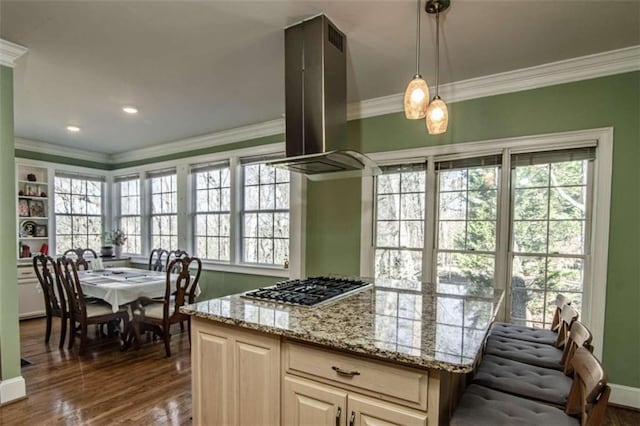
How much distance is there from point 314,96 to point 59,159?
5.50 metres

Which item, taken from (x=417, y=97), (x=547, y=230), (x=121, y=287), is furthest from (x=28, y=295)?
(x=547, y=230)

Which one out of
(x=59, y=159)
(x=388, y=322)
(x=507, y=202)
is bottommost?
(x=388, y=322)

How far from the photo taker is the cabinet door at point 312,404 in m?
1.39

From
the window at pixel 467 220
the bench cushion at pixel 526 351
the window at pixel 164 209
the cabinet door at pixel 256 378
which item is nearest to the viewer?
the cabinet door at pixel 256 378

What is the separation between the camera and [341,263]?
12.5 feet

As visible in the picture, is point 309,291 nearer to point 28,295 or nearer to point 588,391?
point 588,391

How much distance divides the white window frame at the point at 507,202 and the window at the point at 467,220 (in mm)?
68

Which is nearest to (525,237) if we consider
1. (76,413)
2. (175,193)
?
(76,413)

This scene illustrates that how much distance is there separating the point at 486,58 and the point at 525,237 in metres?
1.55

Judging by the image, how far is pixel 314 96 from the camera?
2174mm

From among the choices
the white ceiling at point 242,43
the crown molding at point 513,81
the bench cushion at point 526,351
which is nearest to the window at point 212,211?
the crown molding at point 513,81

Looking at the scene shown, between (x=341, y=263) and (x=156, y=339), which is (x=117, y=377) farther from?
(x=341, y=263)

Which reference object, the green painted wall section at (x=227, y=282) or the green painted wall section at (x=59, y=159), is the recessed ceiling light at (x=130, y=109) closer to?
the green painted wall section at (x=227, y=282)

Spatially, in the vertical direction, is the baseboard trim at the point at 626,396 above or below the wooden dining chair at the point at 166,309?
below
